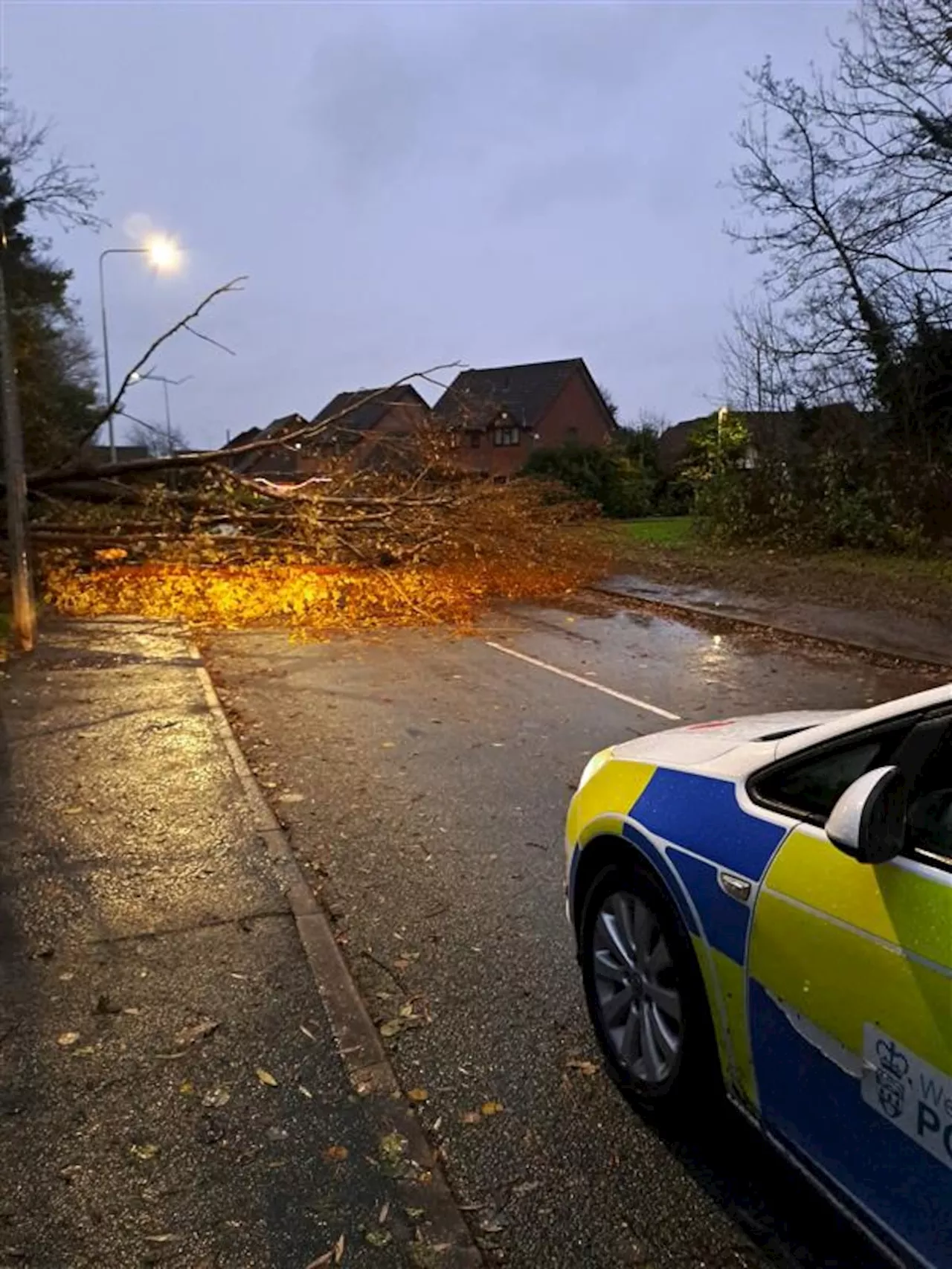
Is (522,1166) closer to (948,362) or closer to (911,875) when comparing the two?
(911,875)

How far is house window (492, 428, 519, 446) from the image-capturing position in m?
54.8

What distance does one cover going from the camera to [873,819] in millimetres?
2164

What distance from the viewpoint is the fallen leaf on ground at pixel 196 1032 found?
3.50 metres

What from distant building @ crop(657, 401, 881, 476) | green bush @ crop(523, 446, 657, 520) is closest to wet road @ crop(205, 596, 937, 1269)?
distant building @ crop(657, 401, 881, 476)

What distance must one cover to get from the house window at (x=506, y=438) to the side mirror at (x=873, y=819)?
175 ft

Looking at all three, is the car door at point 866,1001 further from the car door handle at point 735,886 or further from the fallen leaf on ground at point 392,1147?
the fallen leaf on ground at point 392,1147

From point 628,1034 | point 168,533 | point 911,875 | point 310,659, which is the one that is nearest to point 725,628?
point 310,659

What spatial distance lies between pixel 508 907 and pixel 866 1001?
261 cm

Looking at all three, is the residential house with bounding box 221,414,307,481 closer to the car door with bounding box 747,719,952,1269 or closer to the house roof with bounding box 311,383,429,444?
the house roof with bounding box 311,383,429,444

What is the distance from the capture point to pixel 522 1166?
287 centimetres

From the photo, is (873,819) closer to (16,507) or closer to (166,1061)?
(166,1061)

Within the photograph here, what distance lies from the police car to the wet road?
254 millimetres

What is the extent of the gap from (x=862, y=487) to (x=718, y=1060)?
19.7 metres

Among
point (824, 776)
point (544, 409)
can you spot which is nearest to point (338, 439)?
point (824, 776)
